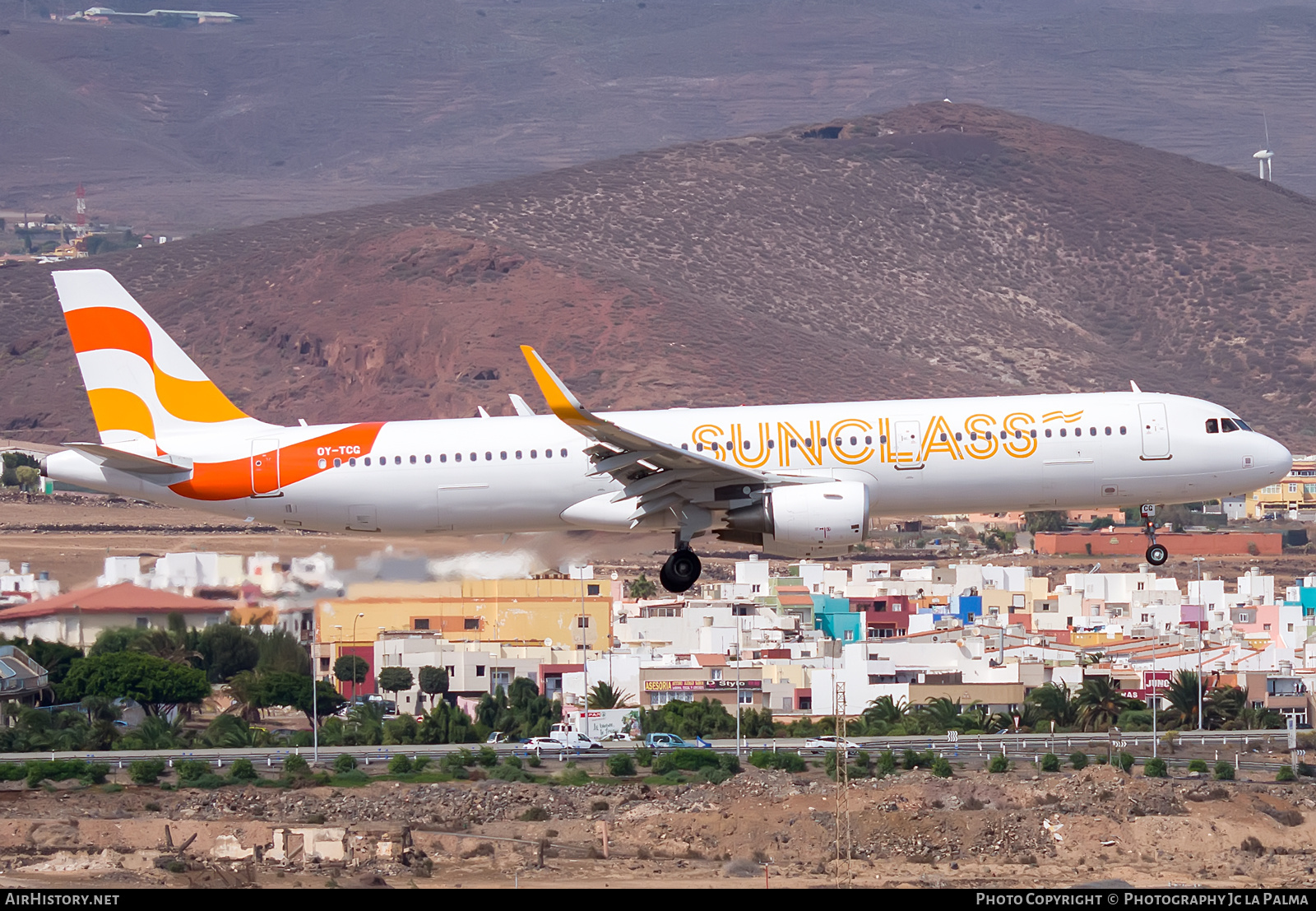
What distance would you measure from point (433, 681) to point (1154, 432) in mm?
55416

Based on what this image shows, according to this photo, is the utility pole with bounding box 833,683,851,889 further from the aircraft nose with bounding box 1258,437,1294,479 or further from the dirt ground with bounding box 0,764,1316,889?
the aircraft nose with bounding box 1258,437,1294,479

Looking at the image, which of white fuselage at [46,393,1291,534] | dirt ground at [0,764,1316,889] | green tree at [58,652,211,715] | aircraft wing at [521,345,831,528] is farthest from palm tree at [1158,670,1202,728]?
aircraft wing at [521,345,831,528]

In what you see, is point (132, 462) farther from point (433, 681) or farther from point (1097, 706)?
point (1097, 706)

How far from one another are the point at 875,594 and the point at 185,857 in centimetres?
6676

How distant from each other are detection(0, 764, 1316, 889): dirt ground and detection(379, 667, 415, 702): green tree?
81.5ft

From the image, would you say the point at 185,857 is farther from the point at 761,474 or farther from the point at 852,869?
the point at 761,474

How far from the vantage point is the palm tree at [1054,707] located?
295 feet

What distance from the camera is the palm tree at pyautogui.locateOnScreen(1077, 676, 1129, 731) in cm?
8975

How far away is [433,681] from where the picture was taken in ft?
314

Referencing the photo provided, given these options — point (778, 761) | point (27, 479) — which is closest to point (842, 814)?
point (778, 761)

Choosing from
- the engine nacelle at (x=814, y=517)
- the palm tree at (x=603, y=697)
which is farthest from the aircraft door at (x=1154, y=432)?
the palm tree at (x=603, y=697)

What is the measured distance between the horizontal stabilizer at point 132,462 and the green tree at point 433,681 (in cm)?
4961

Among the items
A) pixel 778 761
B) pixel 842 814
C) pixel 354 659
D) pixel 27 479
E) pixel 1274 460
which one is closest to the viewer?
pixel 1274 460
